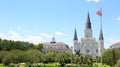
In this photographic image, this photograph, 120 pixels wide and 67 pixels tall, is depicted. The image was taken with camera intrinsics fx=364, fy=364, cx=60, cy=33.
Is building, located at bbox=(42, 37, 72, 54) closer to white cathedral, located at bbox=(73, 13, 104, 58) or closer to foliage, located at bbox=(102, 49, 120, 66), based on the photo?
white cathedral, located at bbox=(73, 13, 104, 58)

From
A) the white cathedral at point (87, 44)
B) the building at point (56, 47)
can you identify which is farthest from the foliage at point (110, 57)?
the building at point (56, 47)

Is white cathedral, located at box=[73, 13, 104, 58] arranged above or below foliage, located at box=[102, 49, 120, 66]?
above

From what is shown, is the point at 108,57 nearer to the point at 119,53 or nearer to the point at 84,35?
the point at 119,53

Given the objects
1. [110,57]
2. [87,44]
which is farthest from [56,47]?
[110,57]

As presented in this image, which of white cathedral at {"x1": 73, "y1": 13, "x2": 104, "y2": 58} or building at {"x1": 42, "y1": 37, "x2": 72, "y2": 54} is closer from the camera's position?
white cathedral at {"x1": 73, "y1": 13, "x2": 104, "y2": 58}

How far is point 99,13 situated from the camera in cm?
3797

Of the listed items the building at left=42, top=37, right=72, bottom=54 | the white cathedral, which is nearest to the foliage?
the white cathedral

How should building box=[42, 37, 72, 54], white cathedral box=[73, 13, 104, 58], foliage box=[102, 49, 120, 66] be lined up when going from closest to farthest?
foliage box=[102, 49, 120, 66] → white cathedral box=[73, 13, 104, 58] → building box=[42, 37, 72, 54]

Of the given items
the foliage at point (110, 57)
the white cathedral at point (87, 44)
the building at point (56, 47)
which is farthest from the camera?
the building at point (56, 47)

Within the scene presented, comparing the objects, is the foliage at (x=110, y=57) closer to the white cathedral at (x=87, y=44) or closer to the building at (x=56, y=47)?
the white cathedral at (x=87, y=44)

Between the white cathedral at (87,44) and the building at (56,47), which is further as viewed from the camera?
the building at (56,47)

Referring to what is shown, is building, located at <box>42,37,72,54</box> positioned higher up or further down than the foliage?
higher up

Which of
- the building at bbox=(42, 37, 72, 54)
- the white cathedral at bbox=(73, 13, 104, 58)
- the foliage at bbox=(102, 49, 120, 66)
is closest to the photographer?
the foliage at bbox=(102, 49, 120, 66)

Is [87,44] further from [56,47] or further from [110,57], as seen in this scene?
[110,57]
